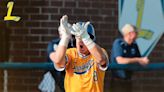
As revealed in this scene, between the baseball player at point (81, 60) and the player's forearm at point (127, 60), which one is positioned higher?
the baseball player at point (81, 60)

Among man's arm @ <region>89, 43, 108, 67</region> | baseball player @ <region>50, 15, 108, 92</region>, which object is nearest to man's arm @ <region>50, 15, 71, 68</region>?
baseball player @ <region>50, 15, 108, 92</region>

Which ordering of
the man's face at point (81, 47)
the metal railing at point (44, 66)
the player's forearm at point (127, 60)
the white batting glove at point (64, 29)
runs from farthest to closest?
the player's forearm at point (127, 60) < the metal railing at point (44, 66) < the man's face at point (81, 47) < the white batting glove at point (64, 29)

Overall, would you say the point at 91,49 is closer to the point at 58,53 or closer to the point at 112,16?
the point at 58,53

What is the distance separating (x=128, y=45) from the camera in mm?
6590

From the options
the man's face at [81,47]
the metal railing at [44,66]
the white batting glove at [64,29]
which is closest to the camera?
the white batting glove at [64,29]

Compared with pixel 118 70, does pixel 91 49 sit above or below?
above

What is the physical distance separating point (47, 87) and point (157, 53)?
2341 millimetres

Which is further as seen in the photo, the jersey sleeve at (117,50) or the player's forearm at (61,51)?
the jersey sleeve at (117,50)

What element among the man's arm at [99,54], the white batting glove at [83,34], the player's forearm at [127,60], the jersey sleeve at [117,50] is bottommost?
the player's forearm at [127,60]

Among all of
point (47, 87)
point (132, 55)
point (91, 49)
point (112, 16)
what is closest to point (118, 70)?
point (132, 55)

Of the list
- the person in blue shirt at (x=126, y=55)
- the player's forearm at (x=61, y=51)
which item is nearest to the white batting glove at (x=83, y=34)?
the player's forearm at (x=61, y=51)

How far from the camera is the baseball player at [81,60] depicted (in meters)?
4.77

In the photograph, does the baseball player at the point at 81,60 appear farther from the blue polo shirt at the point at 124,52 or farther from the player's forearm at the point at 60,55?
the blue polo shirt at the point at 124,52

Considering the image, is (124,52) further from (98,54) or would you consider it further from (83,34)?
(83,34)
